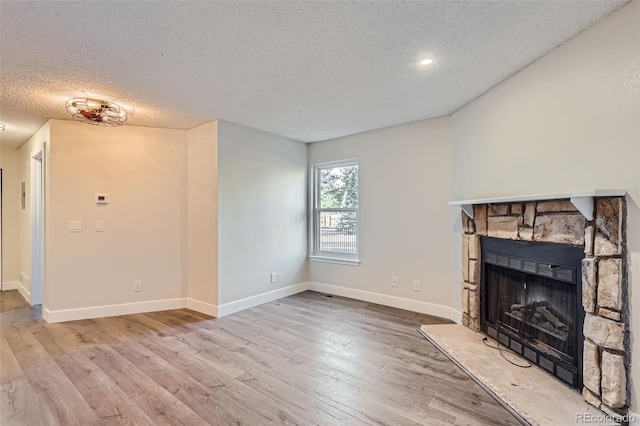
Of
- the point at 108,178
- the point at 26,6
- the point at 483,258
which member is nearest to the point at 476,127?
the point at 483,258

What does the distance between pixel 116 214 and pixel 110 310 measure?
118cm

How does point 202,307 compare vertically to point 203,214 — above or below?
below

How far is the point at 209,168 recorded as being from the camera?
12.1ft

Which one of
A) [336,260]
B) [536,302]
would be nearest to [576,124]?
[536,302]

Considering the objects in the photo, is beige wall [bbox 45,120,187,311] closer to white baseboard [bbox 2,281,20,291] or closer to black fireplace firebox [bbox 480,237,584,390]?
white baseboard [bbox 2,281,20,291]

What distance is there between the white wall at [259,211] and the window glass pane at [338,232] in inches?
12.7

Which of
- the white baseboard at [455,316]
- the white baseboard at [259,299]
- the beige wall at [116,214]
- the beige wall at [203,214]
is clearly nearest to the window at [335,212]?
the white baseboard at [259,299]

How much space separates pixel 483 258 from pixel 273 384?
88.0 inches

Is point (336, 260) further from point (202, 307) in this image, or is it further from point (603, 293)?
point (603, 293)

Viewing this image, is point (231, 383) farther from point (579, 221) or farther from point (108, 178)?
point (108, 178)

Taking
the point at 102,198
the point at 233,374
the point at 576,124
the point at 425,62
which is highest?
the point at 425,62

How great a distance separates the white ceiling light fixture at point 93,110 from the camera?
115 inches

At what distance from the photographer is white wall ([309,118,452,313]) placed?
11.6 ft

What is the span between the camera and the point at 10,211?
484 centimetres
